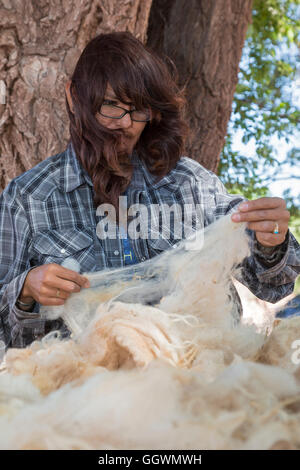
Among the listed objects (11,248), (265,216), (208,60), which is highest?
(208,60)

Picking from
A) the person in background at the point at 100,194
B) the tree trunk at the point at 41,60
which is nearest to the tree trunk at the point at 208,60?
the tree trunk at the point at 41,60

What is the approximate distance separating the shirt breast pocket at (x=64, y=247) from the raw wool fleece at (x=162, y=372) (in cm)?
29

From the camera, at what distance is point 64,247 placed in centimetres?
156

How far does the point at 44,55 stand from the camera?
2.05 metres

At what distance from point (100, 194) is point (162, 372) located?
3.07ft

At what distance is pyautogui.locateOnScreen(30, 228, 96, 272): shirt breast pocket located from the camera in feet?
5.10

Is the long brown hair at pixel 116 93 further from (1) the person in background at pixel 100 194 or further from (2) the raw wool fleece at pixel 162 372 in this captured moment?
(2) the raw wool fleece at pixel 162 372

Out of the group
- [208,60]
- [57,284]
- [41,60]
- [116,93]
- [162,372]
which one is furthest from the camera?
[208,60]

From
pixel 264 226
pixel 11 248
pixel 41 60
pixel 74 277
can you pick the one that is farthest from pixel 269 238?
pixel 41 60

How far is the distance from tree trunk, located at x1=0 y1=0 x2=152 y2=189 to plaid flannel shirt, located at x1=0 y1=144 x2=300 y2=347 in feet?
1.27

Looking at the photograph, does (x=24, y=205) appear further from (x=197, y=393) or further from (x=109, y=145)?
(x=197, y=393)

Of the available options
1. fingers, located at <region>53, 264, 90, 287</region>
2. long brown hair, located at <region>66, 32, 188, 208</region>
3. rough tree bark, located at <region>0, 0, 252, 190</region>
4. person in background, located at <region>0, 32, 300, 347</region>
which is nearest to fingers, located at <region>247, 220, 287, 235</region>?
person in background, located at <region>0, 32, 300, 347</region>

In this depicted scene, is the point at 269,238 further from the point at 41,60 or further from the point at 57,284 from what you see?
the point at 41,60
